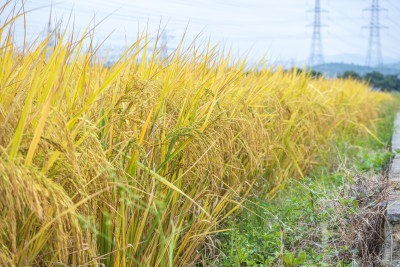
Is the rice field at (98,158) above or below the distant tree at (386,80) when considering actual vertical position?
below

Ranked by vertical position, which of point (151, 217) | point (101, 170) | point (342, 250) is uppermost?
point (101, 170)

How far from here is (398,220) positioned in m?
2.24

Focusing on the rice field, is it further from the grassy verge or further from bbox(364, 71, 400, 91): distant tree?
bbox(364, 71, 400, 91): distant tree

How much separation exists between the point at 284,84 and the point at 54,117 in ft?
11.8

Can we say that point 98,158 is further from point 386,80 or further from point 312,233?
point 386,80

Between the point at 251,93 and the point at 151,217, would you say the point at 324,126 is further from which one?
the point at 151,217

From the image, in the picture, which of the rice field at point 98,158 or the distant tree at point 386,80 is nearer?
the rice field at point 98,158

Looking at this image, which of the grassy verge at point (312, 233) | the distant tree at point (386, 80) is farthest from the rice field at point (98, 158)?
the distant tree at point (386, 80)

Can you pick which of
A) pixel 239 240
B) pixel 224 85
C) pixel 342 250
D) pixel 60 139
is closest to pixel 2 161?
pixel 60 139

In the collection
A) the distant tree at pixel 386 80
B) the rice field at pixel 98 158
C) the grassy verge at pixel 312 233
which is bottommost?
the grassy verge at pixel 312 233

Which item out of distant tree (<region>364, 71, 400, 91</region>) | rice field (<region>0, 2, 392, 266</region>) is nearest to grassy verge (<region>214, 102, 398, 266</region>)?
rice field (<region>0, 2, 392, 266</region>)

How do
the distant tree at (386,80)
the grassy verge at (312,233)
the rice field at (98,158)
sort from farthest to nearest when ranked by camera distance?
the distant tree at (386,80) < the grassy verge at (312,233) < the rice field at (98,158)

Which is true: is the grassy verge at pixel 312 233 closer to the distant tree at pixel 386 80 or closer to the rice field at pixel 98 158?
the rice field at pixel 98 158

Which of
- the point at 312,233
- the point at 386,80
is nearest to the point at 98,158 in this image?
the point at 312,233
